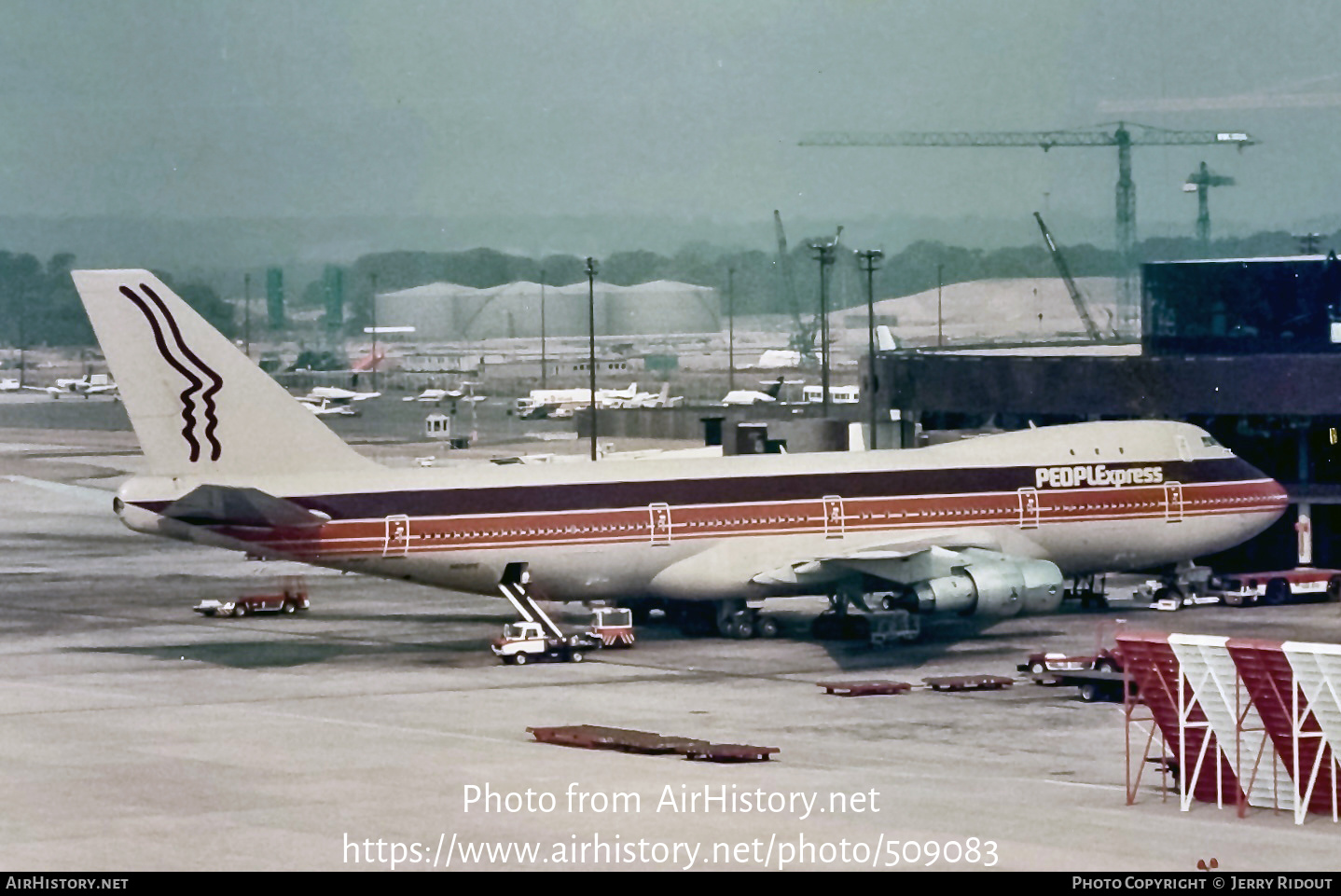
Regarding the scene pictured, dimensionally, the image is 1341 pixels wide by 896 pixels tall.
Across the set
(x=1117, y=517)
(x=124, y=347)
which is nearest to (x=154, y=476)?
(x=124, y=347)

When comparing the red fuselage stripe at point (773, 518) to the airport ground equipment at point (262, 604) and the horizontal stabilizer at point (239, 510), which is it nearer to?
the horizontal stabilizer at point (239, 510)

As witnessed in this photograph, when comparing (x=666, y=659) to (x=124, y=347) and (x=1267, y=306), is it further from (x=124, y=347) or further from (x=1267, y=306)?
(x=1267, y=306)

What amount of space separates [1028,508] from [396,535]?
1982 cm

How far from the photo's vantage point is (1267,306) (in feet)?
283

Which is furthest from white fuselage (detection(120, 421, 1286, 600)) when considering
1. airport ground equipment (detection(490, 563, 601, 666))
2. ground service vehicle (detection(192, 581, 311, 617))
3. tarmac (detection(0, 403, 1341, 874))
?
ground service vehicle (detection(192, 581, 311, 617))

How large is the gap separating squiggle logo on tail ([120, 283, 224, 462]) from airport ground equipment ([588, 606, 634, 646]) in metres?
12.6

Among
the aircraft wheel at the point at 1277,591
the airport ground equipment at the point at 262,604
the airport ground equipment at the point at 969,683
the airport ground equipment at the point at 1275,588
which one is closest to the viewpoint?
the airport ground equipment at the point at 969,683

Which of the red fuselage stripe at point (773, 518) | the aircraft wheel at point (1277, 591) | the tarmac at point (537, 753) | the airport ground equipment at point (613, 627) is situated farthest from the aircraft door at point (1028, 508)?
the airport ground equipment at point (613, 627)

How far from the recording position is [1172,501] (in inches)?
2741

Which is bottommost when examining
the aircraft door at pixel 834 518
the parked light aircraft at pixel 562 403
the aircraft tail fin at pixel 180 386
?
the aircraft door at pixel 834 518

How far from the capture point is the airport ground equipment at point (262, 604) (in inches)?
2913

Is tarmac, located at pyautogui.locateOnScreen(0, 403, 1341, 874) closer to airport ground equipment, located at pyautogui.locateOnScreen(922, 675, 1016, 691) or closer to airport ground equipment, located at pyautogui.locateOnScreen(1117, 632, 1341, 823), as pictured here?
airport ground equipment, located at pyautogui.locateOnScreen(1117, 632, 1341, 823)

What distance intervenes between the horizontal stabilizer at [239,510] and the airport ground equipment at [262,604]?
15616 mm

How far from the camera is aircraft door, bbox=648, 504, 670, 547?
63.8m
